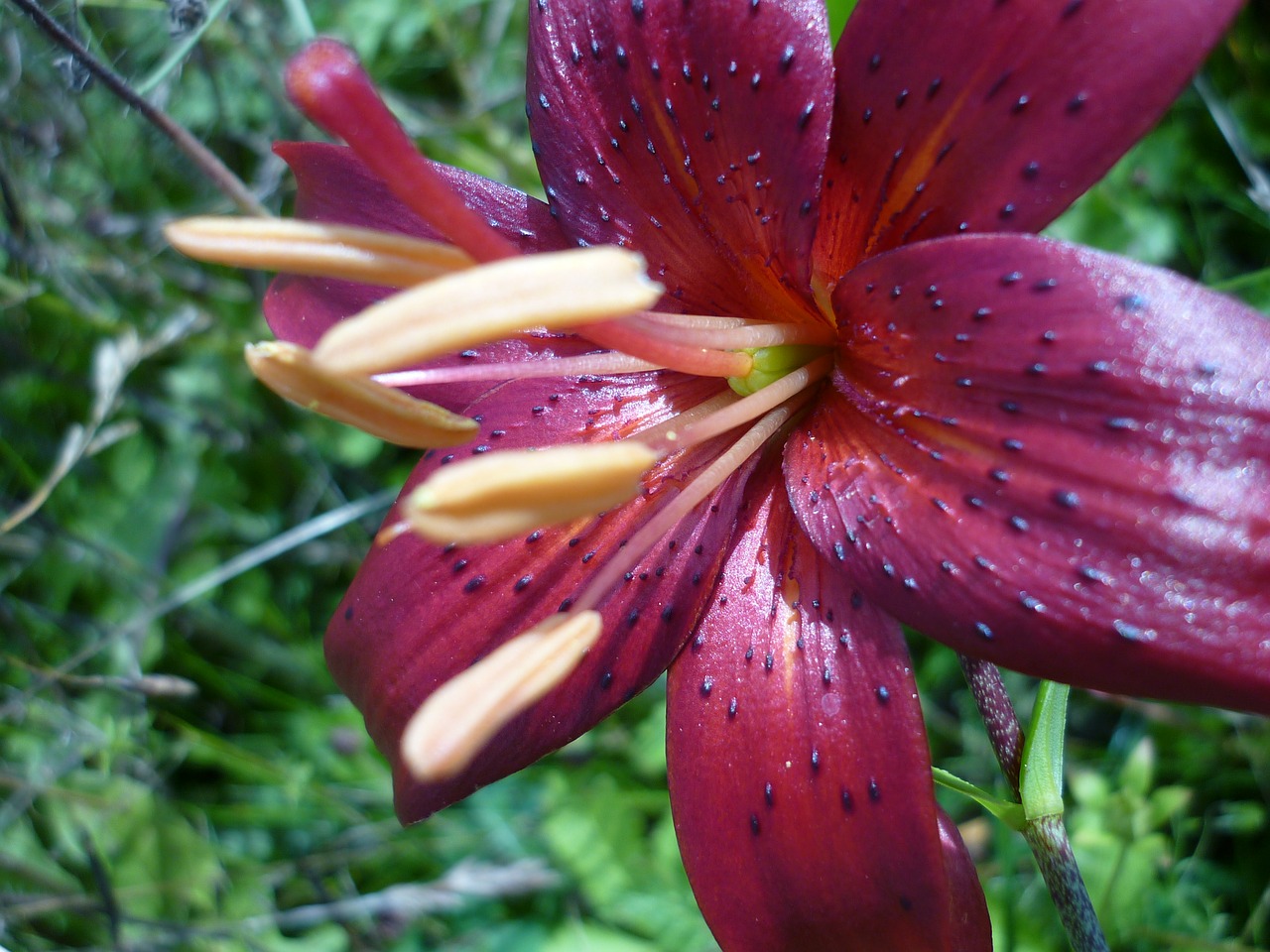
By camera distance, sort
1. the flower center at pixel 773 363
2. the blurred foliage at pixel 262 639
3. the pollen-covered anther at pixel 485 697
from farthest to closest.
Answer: the blurred foliage at pixel 262 639 < the flower center at pixel 773 363 < the pollen-covered anther at pixel 485 697

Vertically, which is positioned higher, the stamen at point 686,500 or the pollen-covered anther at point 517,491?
the pollen-covered anther at point 517,491

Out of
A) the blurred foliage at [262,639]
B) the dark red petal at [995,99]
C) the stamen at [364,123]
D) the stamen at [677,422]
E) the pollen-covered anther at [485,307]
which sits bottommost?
the blurred foliage at [262,639]

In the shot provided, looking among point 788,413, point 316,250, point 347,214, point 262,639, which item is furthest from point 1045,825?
point 262,639

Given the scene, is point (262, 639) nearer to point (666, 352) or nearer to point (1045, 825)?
point (666, 352)

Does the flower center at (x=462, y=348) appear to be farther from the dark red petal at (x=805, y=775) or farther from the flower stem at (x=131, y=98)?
the flower stem at (x=131, y=98)

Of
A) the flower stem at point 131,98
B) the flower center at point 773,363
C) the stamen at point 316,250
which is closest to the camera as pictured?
the stamen at point 316,250

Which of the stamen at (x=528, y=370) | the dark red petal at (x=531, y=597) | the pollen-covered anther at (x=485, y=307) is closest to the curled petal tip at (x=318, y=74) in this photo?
the pollen-covered anther at (x=485, y=307)
